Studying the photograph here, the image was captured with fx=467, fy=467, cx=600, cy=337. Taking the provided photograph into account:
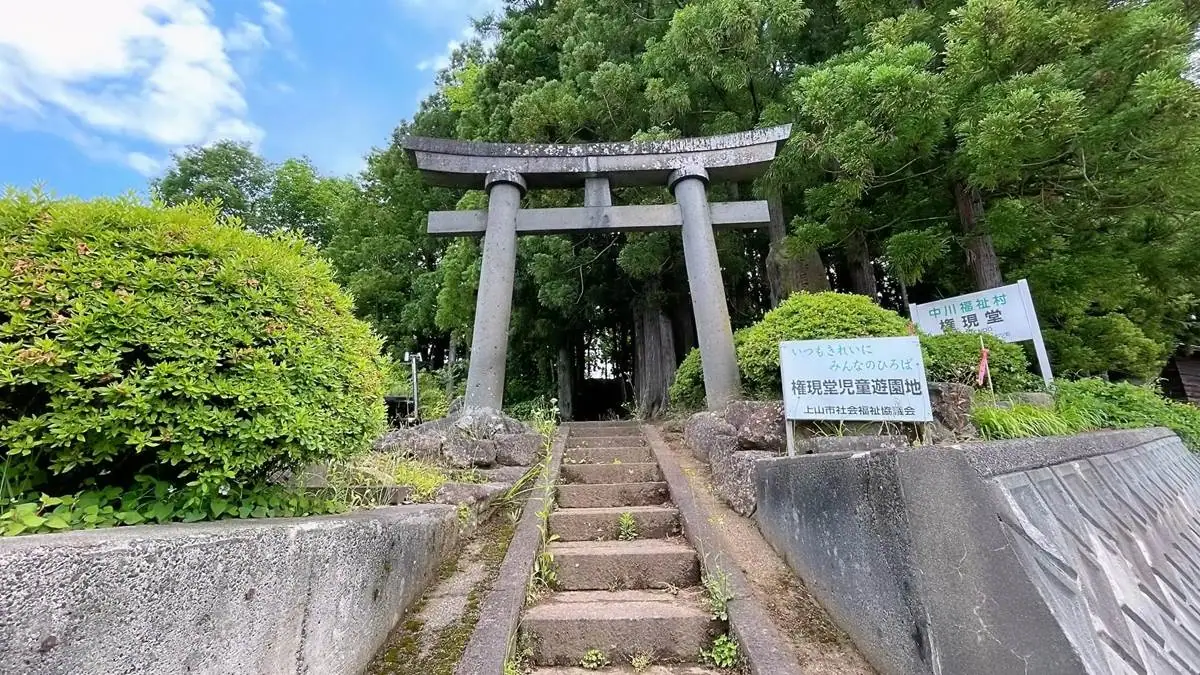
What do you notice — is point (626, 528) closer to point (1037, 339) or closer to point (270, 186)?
point (1037, 339)

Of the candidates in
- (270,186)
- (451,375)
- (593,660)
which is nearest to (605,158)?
(593,660)

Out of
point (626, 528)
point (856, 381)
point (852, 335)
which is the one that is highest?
point (852, 335)

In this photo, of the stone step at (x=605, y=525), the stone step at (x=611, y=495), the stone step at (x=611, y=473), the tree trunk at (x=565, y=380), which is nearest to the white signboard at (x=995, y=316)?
the stone step at (x=611, y=473)

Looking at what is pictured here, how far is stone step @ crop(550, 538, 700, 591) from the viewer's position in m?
2.52

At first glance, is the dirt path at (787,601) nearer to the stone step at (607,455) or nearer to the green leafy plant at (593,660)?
the green leafy plant at (593,660)

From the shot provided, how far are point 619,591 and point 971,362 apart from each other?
4235mm

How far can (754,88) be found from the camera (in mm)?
7328

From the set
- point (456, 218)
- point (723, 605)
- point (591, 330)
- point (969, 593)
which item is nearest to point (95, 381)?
point (723, 605)

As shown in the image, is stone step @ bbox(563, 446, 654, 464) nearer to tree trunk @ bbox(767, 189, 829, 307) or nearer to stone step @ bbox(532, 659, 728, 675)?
stone step @ bbox(532, 659, 728, 675)

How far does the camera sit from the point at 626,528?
2.98 meters

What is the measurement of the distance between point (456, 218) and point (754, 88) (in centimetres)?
505

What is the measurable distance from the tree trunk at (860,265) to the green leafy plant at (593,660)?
21.7ft

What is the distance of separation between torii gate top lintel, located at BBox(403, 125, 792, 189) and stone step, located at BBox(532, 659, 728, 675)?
18.1ft

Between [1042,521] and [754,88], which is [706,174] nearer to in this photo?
[754,88]
